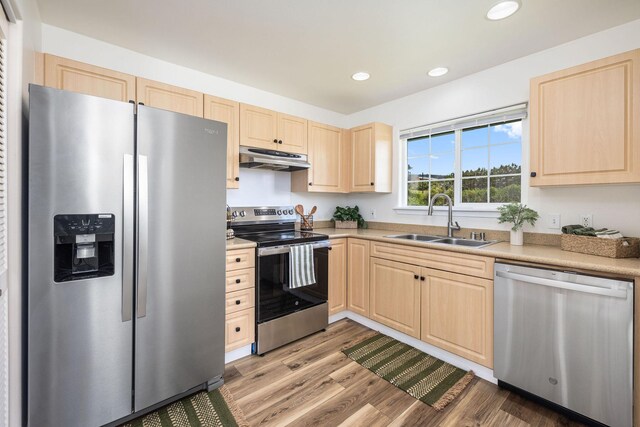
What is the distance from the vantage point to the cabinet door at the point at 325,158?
3193 mm

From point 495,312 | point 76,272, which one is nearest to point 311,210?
point 495,312

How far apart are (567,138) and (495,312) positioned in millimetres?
1271

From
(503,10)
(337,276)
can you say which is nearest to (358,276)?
(337,276)

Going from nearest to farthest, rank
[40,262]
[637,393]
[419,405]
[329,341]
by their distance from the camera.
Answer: [40,262]
[637,393]
[419,405]
[329,341]

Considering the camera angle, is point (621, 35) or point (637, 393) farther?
point (621, 35)

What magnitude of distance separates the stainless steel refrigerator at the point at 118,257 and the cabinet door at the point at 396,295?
1488 millimetres


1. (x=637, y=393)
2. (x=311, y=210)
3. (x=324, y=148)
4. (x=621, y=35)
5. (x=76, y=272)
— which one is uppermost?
(x=621, y=35)

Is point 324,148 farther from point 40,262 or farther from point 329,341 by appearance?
point 40,262

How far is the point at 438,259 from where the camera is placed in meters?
2.26

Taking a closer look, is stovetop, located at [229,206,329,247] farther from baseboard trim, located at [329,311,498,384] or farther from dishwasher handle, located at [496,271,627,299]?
dishwasher handle, located at [496,271,627,299]

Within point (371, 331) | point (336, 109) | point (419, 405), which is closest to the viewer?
point (419, 405)

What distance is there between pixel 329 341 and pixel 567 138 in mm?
2407

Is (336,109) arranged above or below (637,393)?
above

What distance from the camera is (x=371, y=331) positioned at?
111 inches
